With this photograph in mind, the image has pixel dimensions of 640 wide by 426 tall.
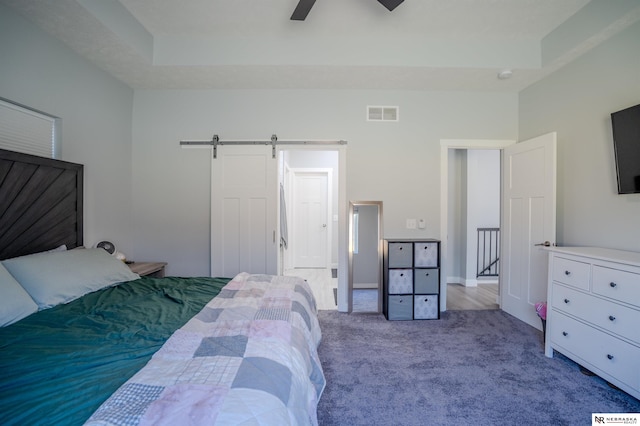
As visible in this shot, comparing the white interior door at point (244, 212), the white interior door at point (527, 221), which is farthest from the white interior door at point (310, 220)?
the white interior door at point (527, 221)

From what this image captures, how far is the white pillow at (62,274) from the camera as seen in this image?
1577mm

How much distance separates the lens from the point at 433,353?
7.52 feet

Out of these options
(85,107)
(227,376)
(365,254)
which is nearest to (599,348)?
(365,254)

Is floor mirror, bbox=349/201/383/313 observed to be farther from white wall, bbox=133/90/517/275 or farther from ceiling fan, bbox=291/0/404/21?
ceiling fan, bbox=291/0/404/21

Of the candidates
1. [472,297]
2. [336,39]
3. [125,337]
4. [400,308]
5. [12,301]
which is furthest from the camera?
[472,297]

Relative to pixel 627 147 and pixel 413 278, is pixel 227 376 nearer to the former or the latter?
pixel 413 278

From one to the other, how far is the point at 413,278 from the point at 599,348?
Answer: 1495 mm

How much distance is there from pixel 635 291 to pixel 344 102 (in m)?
2.94

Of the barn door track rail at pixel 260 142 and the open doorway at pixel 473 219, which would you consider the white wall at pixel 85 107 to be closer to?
the barn door track rail at pixel 260 142

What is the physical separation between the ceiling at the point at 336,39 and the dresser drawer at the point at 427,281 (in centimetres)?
218

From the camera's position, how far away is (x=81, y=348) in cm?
110

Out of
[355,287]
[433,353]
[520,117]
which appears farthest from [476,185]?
[433,353]

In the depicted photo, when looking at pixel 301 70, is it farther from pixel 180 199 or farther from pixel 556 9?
pixel 556 9

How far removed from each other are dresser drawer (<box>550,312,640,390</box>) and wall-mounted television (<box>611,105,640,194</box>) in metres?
1.11
